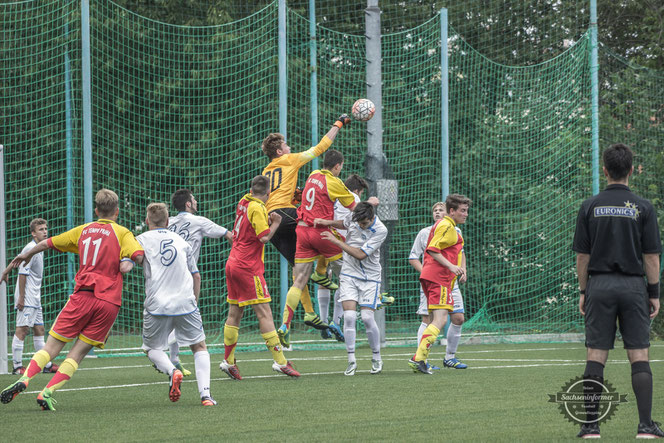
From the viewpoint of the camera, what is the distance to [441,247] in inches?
392

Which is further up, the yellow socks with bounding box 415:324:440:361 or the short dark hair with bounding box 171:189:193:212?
the short dark hair with bounding box 171:189:193:212

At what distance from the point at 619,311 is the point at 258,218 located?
454 centimetres

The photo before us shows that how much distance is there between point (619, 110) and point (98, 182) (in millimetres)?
10001

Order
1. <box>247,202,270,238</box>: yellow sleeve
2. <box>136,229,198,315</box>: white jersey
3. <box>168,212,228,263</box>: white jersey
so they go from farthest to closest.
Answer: <box>168,212,228,263</box>: white jersey < <box>247,202,270,238</box>: yellow sleeve < <box>136,229,198,315</box>: white jersey

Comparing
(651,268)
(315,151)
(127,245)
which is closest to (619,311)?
(651,268)

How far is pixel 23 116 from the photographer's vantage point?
1712cm

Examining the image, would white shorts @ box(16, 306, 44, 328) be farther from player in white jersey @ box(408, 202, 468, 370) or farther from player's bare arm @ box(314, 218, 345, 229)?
player in white jersey @ box(408, 202, 468, 370)

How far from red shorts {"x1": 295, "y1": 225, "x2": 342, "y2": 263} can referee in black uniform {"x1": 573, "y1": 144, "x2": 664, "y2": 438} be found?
590 cm

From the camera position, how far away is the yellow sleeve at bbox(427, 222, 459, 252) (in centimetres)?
991

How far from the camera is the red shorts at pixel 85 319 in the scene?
7512 millimetres

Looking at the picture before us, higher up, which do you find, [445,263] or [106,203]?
[106,203]

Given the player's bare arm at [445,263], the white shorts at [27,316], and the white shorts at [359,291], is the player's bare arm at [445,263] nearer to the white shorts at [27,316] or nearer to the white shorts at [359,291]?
the white shorts at [359,291]

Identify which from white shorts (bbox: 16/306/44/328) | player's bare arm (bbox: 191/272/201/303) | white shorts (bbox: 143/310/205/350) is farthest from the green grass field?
white shorts (bbox: 16/306/44/328)

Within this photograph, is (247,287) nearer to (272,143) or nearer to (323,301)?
(272,143)
